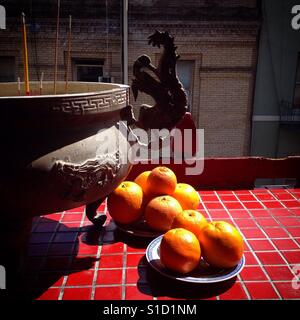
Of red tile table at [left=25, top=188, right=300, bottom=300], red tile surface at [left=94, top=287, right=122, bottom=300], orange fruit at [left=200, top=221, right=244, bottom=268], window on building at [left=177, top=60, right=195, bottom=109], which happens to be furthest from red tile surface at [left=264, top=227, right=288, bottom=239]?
window on building at [left=177, top=60, right=195, bottom=109]

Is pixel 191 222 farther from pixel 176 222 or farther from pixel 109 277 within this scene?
pixel 109 277

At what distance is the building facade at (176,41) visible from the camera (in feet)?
25.8

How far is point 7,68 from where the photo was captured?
8.30 m

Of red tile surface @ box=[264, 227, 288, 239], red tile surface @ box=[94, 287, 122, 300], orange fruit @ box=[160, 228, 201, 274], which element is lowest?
red tile surface @ box=[94, 287, 122, 300]

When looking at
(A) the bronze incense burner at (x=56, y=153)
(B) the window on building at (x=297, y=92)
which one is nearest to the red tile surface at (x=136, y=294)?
(A) the bronze incense burner at (x=56, y=153)

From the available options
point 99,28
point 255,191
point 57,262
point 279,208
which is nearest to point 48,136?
point 57,262

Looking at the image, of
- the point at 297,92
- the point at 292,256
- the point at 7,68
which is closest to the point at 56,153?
the point at 292,256

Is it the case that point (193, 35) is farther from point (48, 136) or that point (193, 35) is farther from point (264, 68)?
point (48, 136)

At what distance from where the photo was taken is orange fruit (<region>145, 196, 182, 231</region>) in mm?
1873

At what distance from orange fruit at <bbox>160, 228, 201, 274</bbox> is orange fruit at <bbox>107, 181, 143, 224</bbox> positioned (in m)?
0.45

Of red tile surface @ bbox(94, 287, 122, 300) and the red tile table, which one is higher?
the red tile table

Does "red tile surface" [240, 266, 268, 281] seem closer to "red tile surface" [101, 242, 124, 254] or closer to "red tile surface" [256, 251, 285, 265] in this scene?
"red tile surface" [256, 251, 285, 265]

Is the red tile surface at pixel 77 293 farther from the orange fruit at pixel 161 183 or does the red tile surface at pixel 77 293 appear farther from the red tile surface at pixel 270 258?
the red tile surface at pixel 270 258

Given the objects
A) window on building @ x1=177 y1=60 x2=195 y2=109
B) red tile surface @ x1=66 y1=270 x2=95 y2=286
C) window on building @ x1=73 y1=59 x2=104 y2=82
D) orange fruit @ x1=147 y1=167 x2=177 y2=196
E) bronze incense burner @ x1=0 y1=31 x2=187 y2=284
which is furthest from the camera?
window on building @ x1=177 y1=60 x2=195 y2=109
